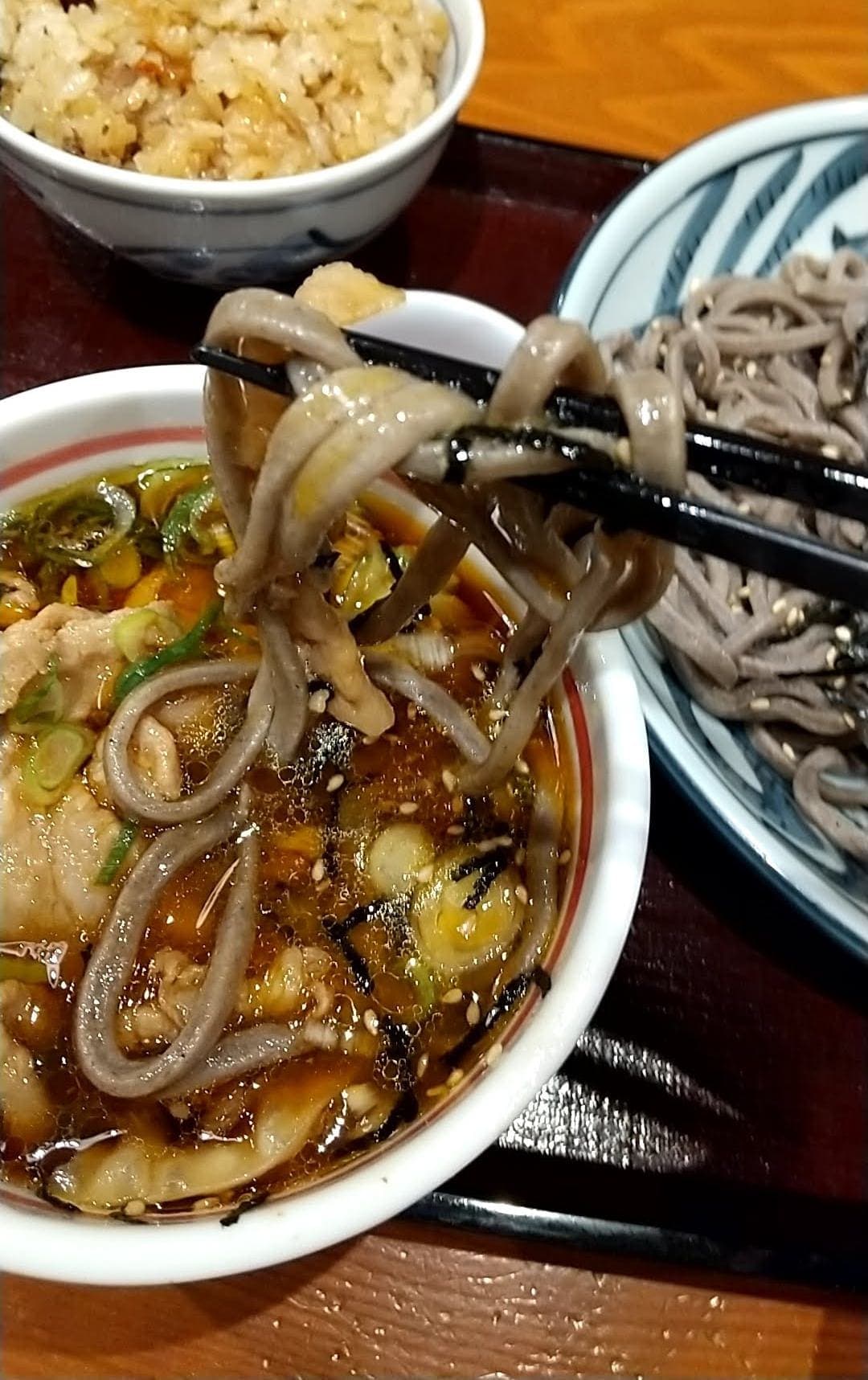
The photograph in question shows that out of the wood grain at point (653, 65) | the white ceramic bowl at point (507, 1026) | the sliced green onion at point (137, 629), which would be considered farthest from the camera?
the wood grain at point (653, 65)

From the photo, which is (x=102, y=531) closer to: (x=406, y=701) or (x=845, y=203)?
(x=406, y=701)

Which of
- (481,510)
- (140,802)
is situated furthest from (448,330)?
(140,802)

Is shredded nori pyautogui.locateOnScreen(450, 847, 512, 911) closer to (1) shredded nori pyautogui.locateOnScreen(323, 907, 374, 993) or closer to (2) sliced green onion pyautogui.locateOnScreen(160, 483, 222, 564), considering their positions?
(1) shredded nori pyautogui.locateOnScreen(323, 907, 374, 993)

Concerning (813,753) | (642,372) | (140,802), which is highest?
(642,372)

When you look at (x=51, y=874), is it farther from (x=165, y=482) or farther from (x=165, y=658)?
(x=165, y=482)

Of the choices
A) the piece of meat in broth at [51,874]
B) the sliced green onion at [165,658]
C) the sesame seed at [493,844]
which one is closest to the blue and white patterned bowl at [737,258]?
the sesame seed at [493,844]

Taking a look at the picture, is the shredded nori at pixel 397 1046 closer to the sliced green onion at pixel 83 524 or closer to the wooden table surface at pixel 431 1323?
the wooden table surface at pixel 431 1323
